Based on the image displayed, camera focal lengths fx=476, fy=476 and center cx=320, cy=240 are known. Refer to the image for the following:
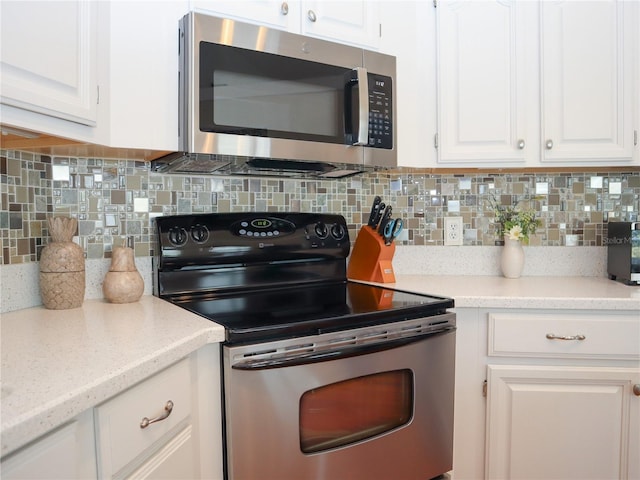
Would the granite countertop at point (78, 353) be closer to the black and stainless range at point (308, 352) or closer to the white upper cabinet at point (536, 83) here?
the black and stainless range at point (308, 352)

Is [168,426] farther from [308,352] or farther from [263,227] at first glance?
[263,227]

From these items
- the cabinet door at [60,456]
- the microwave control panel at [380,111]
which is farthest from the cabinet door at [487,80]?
the cabinet door at [60,456]

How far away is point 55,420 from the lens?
2.16 ft

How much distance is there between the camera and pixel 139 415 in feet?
2.89

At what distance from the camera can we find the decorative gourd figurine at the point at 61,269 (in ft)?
4.34

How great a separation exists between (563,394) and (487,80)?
112 centimetres

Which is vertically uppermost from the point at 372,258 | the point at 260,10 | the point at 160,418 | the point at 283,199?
the point at 260,10

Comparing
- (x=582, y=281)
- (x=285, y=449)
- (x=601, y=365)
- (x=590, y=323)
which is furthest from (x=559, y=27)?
(x=285, y=449)

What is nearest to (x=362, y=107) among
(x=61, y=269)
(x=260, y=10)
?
(x=260, y=10)

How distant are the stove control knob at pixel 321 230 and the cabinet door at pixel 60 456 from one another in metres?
1.16

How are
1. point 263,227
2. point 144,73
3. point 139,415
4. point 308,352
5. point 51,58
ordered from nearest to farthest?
point 139,415
point 51,58
point 308,352
point 144,73
point 263,227

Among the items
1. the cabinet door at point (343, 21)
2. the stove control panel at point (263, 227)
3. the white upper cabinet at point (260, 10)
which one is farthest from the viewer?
the stove control panel at point (263, 227)

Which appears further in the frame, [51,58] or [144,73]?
[144,73]

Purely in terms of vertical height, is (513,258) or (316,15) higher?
(316,15)
